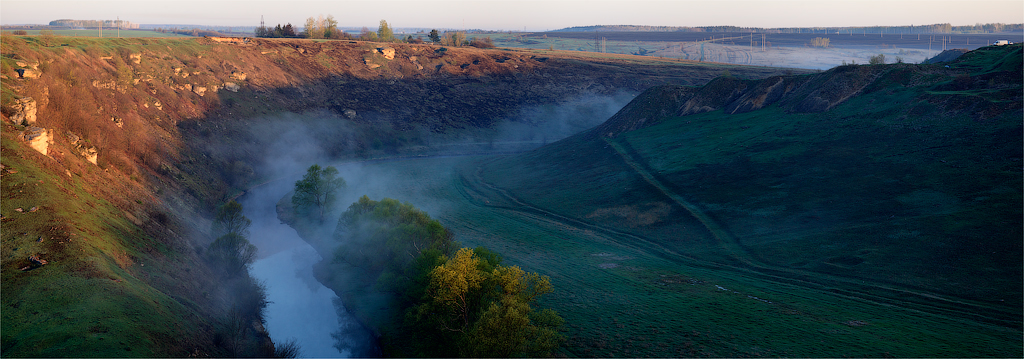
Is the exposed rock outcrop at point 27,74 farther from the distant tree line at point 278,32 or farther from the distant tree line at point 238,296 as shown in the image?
the distant tree line at point 278,32

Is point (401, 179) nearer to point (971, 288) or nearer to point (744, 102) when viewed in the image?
point (744, 102)

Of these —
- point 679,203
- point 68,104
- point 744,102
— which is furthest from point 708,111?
point 68,104

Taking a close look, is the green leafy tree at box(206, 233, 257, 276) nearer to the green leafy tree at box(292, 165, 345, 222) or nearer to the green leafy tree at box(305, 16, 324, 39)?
the green leafy tree at box(292, 165, 345, 222)

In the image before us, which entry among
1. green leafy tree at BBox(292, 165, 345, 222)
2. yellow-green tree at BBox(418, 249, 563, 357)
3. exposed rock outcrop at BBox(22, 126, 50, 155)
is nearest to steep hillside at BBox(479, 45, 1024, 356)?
yellow-green tree at BBox(418, 249, 563, 357)

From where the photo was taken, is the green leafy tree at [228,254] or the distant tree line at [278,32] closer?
the green leafy tree at [228,254]

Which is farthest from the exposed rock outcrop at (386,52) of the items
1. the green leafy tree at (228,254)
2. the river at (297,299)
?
the green leafy tree at (228,254)

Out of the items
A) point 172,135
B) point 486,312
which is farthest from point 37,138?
point 486,312
